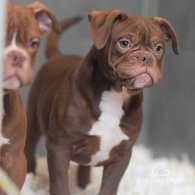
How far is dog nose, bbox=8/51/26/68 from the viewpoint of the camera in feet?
5.36

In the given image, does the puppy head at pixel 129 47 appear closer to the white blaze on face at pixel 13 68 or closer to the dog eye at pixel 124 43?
the dog eye at pixel 124 43

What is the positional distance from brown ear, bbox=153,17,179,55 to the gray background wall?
70 cm

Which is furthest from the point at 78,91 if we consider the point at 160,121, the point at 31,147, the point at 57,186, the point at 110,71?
the point at 160,121

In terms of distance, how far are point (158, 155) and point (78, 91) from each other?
44.2 inches

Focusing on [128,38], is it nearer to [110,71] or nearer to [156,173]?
[110,71]

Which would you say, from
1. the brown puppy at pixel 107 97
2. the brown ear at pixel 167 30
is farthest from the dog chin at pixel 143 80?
the brown ear at pixel 167 30

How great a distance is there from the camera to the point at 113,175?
219cm

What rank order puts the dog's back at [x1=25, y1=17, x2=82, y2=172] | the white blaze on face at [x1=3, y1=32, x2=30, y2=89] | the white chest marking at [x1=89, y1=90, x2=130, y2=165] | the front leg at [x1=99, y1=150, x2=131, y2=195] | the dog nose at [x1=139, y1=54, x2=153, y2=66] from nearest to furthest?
the white blaze on face at [x1=3, y1=32, x2=30, y2=89]
the dog nose at [x1=139, y1=54, x2=153, y2=66]
the white chest marking at [x1=89, y1=90, x2=130, y2=165]
the front leg at [x1=99, y1=150, x2=131, y2=195]
the dog's back at [x1=25, y1=17, x2=82, y2=172]

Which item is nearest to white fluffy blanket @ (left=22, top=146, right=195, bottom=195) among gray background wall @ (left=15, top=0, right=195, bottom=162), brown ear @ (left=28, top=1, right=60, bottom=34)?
gray background wall @ (left=15, top=0, right=195, bottom=162)

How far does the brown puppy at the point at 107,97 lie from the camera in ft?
6.24

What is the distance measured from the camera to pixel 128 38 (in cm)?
192

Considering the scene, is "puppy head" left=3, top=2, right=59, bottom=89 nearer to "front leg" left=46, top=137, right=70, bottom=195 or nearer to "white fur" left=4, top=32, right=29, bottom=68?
"white fur" left=4, top=32, right=29, bottom=68

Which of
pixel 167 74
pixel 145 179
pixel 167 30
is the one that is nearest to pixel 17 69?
pixel 167 30

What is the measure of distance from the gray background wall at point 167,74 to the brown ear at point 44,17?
0.86m
